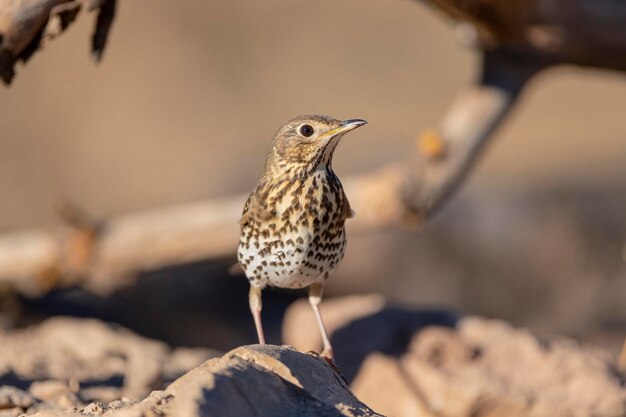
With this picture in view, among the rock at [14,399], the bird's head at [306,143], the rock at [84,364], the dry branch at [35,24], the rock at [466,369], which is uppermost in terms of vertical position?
the dry branch at [35,24]

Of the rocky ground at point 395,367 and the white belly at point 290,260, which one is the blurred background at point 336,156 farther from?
the white belly at point 290,260

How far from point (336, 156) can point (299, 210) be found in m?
9.83

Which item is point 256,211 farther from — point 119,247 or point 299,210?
point 119,247

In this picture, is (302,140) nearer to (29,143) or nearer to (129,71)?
(29,143)

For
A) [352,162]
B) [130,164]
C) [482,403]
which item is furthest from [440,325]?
[130,164]

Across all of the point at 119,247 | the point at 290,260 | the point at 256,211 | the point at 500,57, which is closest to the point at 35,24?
the point at 256,211

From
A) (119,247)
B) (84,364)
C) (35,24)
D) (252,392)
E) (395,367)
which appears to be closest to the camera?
(252,392)

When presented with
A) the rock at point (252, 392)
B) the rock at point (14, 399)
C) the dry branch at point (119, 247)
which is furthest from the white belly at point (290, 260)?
the dry branch at point (119, 247)

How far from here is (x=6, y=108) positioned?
2131 centimetres

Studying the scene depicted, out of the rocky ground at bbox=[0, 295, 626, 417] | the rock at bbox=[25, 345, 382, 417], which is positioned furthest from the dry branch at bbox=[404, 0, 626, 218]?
the rock at bbox=[25, 345, 382, 417]

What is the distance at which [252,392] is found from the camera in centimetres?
411

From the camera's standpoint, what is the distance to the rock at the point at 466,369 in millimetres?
6816

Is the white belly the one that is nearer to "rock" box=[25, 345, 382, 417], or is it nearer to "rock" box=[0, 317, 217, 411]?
"rock" box=[25, 345, 382, 417]

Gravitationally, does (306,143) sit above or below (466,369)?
above
